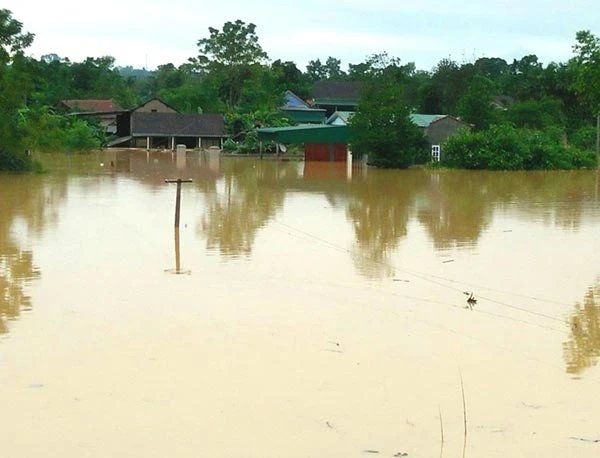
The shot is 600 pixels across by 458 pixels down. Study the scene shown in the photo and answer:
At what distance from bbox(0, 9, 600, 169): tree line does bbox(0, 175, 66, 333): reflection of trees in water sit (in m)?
3.27

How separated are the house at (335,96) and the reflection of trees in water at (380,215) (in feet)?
134

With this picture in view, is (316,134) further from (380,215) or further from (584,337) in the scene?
(584,337)

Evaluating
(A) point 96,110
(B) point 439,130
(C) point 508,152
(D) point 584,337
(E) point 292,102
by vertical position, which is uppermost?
(E) point 292,102

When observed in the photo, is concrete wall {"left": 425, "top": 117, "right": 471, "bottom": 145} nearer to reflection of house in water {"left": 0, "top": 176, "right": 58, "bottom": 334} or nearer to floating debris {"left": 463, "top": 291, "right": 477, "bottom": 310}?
reflection of house in water {"left": 0, "top": 176, "right": 58, "bottom": 334}

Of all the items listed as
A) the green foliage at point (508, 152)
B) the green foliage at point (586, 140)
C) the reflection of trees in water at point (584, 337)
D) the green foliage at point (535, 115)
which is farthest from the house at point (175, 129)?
the reflection of trees in water at point (584, 337)

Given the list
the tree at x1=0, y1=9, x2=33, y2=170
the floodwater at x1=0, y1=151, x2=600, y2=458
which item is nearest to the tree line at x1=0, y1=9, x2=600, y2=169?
the tree at x1=0, y1=9, x2=33, y2=170

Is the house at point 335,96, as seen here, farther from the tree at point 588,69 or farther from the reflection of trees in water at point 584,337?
the reflection of trees in water at point 584,337

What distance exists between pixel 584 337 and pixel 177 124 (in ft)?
183

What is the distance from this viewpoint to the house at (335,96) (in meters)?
77.7

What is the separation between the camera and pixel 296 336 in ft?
30.5

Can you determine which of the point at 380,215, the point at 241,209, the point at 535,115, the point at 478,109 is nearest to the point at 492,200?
the point at 380,215

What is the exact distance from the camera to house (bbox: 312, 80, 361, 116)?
7769 cm

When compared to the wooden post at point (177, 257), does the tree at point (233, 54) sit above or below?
above

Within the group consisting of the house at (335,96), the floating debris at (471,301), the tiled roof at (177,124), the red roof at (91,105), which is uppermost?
the house at (335,96)
